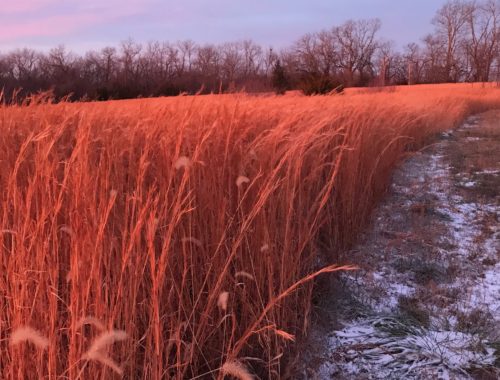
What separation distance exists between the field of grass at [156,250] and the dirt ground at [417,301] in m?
0.26

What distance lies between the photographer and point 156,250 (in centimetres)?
187

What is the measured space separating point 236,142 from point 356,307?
3.90ft

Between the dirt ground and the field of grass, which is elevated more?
the field of grass

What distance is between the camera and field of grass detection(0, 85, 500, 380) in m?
1.43

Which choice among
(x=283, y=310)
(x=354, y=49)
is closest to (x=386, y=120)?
(x=283, y=310)

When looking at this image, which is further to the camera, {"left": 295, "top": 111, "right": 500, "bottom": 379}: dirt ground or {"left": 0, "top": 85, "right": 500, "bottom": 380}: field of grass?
{"left": 295, "top": 111, "right": 500, "bottom": 379}: dirt ground

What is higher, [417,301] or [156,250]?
[156,250]

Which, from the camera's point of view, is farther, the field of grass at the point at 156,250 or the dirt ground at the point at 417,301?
the dirt ground at the point at 417,301

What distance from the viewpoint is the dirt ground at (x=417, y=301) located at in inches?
84.0

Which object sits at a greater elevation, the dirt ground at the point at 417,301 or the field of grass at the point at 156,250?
the field of grass at the point at 156,250

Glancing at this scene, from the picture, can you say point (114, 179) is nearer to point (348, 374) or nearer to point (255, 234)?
point (255, 234)

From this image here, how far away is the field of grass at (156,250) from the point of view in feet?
4.68

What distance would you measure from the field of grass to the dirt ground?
26 centimetres

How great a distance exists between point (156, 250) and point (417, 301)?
170 centimetres
